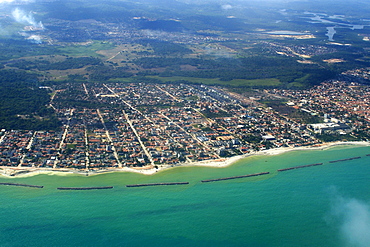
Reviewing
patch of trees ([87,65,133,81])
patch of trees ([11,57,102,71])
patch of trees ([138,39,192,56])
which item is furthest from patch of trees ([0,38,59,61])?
patch of trees ([138,39,192,56])

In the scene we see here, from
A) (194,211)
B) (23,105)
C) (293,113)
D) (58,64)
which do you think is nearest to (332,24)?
(293,113)

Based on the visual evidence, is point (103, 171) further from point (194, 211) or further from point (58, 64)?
point (58, 64)

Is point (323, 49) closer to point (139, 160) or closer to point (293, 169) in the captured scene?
point (293, 169)

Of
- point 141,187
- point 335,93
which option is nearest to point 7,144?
point 141,187

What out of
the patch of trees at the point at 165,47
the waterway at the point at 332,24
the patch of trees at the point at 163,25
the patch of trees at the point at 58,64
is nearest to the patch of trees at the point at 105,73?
the patch of trees at the point at 58,64

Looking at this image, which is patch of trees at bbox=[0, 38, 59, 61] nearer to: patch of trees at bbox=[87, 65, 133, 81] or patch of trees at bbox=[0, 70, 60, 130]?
Result: patch of trees at bbox=[87, 65, 133, 81]

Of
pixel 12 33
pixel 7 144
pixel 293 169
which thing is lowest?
pixel 293 169
